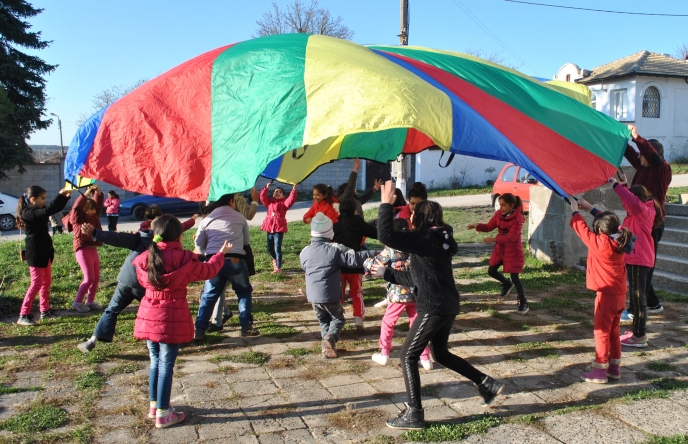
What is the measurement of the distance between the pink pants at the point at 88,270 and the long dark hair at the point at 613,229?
5.62 meters

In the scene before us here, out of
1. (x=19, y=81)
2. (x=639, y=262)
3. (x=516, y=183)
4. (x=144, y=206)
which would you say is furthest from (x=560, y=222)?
(x=19, y=81)

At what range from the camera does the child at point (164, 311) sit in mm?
4043

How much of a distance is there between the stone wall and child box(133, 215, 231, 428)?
6964mm

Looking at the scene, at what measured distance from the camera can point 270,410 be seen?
4.31 metres

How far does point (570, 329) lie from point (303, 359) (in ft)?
9.67

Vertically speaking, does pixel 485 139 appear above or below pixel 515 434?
above

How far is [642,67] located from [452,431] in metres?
30.2

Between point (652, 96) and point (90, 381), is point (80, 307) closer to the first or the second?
point (90, 381)

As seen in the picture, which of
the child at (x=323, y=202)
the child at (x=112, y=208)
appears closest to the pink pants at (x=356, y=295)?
the child at (x=323, y=202)

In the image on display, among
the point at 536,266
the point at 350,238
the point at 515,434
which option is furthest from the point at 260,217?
the point at 515,434

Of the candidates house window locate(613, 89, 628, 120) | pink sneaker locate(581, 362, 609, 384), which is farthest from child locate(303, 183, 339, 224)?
house window locate(613, 89, 628, 120)

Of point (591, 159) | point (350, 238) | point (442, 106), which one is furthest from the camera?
point (350, 238)

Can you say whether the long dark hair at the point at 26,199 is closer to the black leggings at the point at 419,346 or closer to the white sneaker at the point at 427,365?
the white sneaker at the point at 427,365

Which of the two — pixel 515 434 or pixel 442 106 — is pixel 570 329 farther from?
pixel 442 106
